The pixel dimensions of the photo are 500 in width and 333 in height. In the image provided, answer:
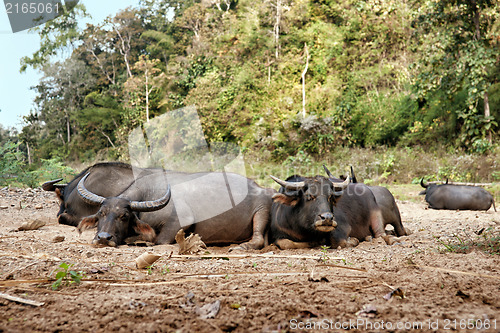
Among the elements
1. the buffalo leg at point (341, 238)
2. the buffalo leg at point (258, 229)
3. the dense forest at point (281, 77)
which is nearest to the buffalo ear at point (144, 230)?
the buffalo leg at point (258, 229)

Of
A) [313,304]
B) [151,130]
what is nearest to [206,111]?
[151,130]

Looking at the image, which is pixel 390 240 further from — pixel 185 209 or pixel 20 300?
pixel 20 300

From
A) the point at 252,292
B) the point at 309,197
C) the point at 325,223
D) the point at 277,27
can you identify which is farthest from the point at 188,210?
the point at 277,27

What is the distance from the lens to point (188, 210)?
559 centimetres

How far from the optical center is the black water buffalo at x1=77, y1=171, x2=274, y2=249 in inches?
203

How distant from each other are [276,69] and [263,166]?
6.95m

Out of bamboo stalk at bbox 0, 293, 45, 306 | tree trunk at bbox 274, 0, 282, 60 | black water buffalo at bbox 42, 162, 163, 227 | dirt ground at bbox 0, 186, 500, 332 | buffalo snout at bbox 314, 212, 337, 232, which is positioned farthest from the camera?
tree trunk at bbox 274, 0, 282, 60

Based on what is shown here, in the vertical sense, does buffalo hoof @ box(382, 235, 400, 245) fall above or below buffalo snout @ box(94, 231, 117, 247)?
below

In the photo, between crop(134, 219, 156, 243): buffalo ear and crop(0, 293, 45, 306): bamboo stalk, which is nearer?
crop(0, 293, 45, 306): bamboo stalk

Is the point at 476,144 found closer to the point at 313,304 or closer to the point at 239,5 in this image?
the point at 313,304

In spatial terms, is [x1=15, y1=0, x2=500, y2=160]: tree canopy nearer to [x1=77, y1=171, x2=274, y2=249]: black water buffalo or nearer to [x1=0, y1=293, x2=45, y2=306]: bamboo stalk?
[x1=77, y1=171, x2=274, y2=249]: black water buffalo

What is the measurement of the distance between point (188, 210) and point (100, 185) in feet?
5.70

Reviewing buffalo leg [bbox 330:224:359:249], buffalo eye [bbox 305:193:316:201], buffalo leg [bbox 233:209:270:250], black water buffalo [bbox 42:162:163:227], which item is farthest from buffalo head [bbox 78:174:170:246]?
buffalo leg [bbox 330:224:359:249]

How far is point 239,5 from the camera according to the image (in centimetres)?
2736
